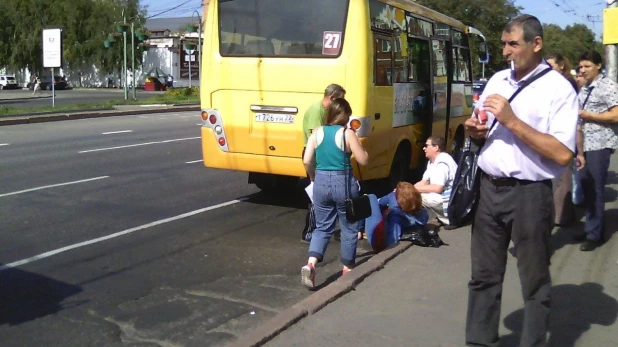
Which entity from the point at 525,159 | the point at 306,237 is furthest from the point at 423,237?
the point at 525,159

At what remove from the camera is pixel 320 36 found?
9.34 meters

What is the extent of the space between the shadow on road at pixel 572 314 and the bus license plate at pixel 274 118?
439 cm

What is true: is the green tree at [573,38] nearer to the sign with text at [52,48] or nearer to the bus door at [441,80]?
the sign with text at [52,48]

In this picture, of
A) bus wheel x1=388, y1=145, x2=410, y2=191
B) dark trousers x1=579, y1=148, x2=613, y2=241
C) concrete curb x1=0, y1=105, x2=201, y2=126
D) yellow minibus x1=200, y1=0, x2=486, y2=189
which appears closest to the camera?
dark trousers x1=579, y1=148, x2=613, y2=241

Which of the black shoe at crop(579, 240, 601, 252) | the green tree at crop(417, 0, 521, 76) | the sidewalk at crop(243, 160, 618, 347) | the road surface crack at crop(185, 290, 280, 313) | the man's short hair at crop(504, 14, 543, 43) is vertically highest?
the green tree at crop(417, 0, 521, 76)

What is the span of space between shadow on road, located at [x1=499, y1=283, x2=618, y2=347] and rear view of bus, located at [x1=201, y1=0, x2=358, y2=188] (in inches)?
163

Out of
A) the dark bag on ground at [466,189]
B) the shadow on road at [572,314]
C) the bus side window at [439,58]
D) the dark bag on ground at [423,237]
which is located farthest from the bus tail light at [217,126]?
the dark bag on ground at [466,189]

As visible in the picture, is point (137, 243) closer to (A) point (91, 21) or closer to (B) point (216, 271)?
(B) point (216, 271)

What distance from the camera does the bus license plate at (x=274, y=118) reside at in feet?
30.9

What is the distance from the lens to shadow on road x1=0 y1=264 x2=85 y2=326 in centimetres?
570

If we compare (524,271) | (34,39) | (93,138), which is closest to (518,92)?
(524,271)

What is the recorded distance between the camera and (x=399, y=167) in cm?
1085

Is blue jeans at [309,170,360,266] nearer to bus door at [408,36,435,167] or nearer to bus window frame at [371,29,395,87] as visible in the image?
bus window frame at [371,29,395,87]

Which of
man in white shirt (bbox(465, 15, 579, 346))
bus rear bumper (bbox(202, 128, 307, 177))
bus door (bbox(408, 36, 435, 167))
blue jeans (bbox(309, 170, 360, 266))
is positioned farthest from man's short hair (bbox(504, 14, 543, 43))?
bus door (bbox(408, 36, 435, 167))
